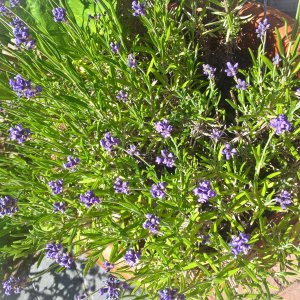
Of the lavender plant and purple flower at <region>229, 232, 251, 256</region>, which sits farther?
the lavender plant

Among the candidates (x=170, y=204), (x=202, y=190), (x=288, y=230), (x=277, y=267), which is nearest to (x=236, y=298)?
(x=277, y=267)

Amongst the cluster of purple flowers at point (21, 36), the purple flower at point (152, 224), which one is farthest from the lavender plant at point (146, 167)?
the purple flower at point (152, 224)

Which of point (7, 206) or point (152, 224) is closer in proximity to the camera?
point (152, 224)

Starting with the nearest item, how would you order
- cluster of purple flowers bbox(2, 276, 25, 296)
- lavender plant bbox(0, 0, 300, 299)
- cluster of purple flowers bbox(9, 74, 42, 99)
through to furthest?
cluster of purple flowers bbox(9, 74, 42, 99)
lavender plant bbox(0, 0, 300, 299)
cluster of purple flowers bbox(2, 276, 25, 296)

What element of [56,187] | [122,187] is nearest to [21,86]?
[56,187]

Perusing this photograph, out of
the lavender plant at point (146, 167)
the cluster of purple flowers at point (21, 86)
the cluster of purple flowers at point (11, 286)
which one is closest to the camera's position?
the cluster of purple flowers at point (21, 86)

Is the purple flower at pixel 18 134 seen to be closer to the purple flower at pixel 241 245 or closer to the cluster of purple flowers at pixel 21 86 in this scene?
the cluster of purple flowers at pixel 21 86

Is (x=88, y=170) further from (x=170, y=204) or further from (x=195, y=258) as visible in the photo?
(x=195, y=258)

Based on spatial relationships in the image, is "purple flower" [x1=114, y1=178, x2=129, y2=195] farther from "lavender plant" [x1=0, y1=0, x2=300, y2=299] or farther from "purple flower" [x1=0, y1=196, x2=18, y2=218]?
"purple flower" [x1=0, y1=196, x2=18, y2=218]

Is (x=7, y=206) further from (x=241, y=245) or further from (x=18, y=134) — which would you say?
(x=241, y=245)

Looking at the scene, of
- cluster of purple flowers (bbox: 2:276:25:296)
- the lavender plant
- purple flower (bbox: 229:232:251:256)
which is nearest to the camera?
purple flower (bbox: 229:232:251:256)

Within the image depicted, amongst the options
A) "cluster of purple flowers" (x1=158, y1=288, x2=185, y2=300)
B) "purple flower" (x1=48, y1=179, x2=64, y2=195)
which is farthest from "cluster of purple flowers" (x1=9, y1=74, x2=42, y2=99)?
"cluster of purple flowers" (x1=158, y1=288, x2=185, y2=300)
